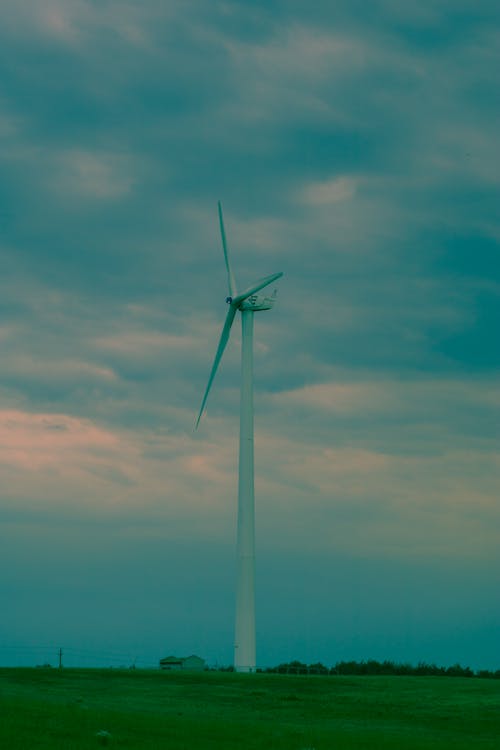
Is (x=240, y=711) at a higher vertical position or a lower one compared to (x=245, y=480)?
lower

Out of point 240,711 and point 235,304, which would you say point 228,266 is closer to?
point 235,304

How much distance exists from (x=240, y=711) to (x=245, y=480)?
158 ft

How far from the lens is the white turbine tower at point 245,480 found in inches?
4090

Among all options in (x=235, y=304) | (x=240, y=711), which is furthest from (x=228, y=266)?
(x=240, y=711)

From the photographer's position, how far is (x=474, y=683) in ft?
285

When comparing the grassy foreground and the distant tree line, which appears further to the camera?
the distant tree line

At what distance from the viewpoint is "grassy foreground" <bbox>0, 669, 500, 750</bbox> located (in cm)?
4284

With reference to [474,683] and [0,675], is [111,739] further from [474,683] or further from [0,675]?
[474,683]

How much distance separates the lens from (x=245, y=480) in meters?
107

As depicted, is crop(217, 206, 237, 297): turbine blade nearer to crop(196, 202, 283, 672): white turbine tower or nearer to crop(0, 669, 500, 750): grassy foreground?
crop(196, 202, 283, 672): white turbine tower

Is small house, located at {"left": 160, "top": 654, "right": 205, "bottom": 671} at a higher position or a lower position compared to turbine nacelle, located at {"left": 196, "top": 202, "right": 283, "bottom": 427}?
lower

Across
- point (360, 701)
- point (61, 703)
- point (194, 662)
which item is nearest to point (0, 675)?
point (61, 703)

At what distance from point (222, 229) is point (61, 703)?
73.2 meters

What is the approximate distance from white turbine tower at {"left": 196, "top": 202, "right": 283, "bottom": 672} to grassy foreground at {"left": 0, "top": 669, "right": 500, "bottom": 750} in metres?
14.2
